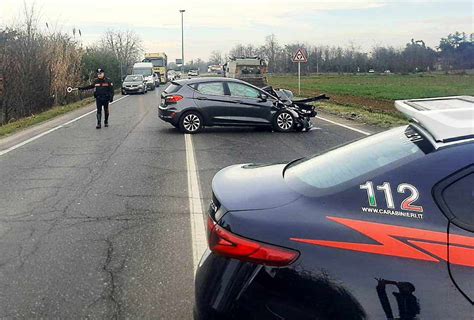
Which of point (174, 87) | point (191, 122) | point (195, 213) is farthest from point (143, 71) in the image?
point (195, 213)

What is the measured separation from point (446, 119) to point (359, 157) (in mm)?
535

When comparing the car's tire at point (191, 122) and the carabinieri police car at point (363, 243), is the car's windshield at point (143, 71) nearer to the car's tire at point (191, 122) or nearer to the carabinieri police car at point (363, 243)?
the car's tire at point (191, 122)

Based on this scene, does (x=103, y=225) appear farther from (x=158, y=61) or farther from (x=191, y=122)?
(x=158, y=61)

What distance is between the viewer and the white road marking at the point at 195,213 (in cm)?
483

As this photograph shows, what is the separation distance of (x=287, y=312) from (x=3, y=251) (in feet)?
11.7

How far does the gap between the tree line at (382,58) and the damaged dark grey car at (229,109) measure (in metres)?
80.7

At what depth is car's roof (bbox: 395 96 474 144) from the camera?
2414 millimetres

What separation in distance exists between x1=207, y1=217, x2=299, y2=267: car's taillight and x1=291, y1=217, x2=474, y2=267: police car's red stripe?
11cm

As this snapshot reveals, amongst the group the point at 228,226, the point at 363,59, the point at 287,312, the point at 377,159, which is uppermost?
the point at 363,59

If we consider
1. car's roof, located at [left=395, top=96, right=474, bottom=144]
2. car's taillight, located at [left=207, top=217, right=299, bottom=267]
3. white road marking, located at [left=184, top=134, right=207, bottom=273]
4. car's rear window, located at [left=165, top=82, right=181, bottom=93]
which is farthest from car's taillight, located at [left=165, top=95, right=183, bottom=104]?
car's taillight, located at [left=207, top=217, right=299, bottom=267]

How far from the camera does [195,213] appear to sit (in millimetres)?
6090

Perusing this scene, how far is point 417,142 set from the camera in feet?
8.70

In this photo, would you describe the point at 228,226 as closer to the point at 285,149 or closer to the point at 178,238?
the point at 178,238

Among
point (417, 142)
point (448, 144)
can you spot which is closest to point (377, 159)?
point (417, 142)
